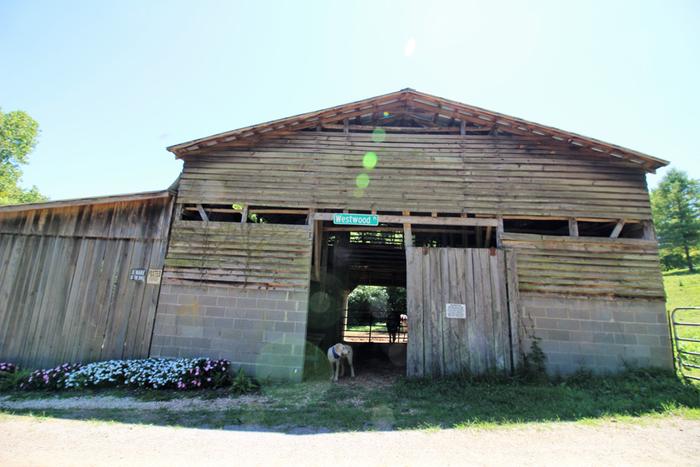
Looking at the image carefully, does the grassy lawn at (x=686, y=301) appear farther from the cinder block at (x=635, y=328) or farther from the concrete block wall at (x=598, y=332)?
the cinder block at (x=635, y=328)

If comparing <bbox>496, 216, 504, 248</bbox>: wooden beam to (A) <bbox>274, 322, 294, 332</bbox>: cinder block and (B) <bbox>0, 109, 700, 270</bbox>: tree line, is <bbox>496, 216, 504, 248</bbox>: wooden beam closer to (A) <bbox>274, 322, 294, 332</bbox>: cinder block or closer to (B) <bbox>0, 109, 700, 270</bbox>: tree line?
(A) <bbox>274, 322, 294, 332</bbox>: cinder block

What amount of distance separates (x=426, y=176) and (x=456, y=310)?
3.34 m

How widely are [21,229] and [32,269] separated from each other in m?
1.14

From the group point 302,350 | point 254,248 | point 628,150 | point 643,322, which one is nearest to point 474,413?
point 302,350

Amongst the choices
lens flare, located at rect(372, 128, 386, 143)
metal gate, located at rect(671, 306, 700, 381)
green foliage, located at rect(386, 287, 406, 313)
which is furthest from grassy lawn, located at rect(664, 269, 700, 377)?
green foliage, located at rect(386, 287, 406, 313)

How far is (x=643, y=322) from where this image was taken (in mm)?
7656

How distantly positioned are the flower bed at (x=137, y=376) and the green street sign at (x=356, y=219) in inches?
167

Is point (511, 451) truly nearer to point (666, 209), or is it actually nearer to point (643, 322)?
point (643, 322)

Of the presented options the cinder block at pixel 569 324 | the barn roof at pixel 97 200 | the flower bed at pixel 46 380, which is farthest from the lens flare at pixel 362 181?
the flower bed at pixel 46 380

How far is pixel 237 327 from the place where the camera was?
26.5 ft

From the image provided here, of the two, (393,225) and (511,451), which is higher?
(393,225)

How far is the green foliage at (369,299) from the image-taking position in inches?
1240

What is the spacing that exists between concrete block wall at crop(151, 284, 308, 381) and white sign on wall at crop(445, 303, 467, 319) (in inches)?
130

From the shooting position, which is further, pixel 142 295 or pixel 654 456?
pixel 142 295
